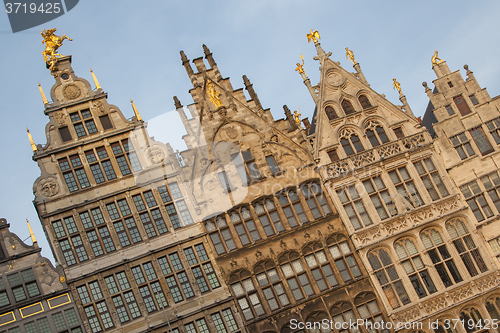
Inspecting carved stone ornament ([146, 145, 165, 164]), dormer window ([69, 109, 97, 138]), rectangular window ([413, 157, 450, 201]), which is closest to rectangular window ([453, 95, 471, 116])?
rectangular window ([413, 157, 450, 201])

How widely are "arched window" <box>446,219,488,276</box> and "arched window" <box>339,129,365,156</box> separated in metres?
5.71

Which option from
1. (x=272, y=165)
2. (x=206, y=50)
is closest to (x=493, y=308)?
(x=272, y=165)

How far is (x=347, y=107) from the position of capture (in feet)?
94.5

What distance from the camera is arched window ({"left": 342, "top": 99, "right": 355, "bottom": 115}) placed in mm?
28750

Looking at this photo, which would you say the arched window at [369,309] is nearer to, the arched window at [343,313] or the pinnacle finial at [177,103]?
the arched window at [343,313]

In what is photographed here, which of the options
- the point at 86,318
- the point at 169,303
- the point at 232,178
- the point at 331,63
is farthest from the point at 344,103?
the point at 86,318

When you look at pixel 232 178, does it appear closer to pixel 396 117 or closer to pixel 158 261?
pixel 158 261

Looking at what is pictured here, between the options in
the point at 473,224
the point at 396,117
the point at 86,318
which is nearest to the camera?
the point at 86,318

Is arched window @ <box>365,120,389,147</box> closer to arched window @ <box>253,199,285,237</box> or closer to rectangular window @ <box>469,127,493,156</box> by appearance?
rectangular window @ <box>469,127,493,156</box>

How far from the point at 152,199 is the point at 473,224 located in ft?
51.2

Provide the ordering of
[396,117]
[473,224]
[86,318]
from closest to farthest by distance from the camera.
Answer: [86,318]
[473,224]
[396,117]

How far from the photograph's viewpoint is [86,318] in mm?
24688

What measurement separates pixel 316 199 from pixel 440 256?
6.47m

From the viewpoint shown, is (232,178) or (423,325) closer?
(423,325)
